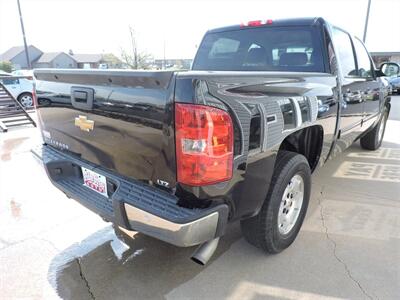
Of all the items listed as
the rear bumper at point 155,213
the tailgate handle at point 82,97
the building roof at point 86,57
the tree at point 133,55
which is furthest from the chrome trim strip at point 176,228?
the building roof at point 86,57

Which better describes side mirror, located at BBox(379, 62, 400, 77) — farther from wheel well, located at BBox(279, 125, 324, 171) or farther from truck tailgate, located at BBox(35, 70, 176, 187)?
truck tailgate, located at BBox(35, 70, 176, 187)

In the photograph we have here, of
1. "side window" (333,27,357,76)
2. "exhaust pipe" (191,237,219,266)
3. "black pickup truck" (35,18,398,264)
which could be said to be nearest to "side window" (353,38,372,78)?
"side window" (333,27,357,76)

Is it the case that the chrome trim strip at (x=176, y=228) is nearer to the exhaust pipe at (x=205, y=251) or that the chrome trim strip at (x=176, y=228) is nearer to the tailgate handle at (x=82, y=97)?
the exhaust pipe at (x=205, y=251)

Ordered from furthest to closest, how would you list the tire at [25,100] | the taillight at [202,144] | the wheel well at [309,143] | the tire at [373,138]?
the tire at [25,100] < the tire at [373,138] < the wheel well at [309,143] < the taillight at [202,144]

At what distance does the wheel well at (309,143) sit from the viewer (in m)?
2.83

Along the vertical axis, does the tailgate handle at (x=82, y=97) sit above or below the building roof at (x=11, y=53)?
below

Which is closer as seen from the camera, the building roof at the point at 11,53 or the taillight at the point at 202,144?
the taillight at the point at 202,144

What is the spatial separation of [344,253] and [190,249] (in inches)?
50.6

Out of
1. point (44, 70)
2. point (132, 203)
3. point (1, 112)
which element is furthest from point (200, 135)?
point (1, 112)

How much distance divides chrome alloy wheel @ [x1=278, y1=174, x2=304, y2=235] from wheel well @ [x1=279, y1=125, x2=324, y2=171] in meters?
0.28

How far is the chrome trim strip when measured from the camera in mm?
1812

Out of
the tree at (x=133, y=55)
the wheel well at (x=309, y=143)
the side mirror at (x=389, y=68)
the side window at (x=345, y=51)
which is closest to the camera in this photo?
the wheel well at (x=309, y=143)

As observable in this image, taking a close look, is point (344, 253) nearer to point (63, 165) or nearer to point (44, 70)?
point (63, 165)

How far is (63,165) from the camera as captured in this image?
268 centimetres
